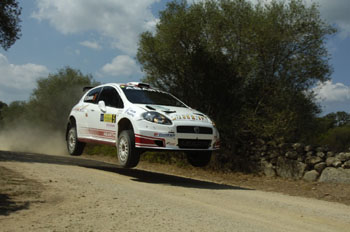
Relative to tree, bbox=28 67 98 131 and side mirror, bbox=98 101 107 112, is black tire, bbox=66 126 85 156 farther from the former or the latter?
tree, bbox=28 67 98 131

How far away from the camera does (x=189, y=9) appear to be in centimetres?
1579

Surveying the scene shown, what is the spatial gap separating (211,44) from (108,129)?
24.9 ft

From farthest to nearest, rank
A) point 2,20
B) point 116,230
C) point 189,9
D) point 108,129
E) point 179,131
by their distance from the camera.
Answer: point 2,20 < point 189,9 < point 108,129 < point 179,131 < point 116,230

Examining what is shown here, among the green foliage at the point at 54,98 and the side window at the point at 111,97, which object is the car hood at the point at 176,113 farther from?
the green foliage at the point at 54,98

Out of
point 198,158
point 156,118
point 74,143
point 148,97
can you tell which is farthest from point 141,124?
point 74,143

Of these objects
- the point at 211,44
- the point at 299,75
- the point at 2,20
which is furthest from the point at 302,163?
the point at 2,20

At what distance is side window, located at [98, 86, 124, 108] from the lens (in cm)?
915

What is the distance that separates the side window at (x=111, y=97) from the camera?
360 inches

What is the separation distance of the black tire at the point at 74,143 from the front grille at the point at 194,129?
13.9ft

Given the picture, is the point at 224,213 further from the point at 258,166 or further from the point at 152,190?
the point at 258,166

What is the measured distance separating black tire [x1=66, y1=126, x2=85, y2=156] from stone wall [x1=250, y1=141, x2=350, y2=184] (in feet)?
22.5

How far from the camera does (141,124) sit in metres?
8.03

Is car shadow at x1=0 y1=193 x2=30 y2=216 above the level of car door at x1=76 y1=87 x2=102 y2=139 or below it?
below

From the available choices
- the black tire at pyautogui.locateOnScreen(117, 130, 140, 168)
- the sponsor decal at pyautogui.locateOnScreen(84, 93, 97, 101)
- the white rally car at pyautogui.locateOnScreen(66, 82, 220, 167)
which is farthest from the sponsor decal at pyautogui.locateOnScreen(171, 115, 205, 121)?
the sponsor decal at pyautogui.locateOnScreen(84, 93, 97, 101)
